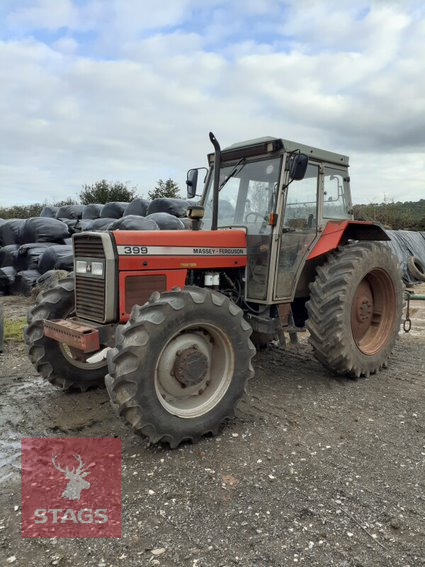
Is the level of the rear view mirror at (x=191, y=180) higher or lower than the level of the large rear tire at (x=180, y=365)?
higher

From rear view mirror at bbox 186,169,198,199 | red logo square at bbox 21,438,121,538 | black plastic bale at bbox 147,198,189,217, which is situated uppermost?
rear view mirror at bbox 186,169,198,199

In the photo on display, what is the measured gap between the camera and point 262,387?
4527 mm

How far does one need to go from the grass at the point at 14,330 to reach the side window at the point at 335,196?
14.9 ft

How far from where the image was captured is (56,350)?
4.20 meters

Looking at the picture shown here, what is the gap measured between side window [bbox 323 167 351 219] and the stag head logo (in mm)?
3369

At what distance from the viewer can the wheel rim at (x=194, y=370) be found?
11.0 ft

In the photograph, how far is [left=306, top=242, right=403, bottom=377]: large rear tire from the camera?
4379mm

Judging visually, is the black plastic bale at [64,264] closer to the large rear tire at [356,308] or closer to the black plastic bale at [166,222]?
the black plastic bale at [166,222]

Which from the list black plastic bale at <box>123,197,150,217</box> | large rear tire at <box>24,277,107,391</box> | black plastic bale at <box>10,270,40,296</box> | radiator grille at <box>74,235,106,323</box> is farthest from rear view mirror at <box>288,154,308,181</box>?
black plastic bale at <box>123,197,150,217</box>

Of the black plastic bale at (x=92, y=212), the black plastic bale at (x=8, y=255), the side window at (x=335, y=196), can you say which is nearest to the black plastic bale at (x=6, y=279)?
the black plastic bale at (x=8, y=255)

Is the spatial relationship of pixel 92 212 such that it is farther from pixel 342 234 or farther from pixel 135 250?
pixel 135 250

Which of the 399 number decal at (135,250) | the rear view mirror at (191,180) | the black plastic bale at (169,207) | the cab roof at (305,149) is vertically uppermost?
the cab roof at (305,149)

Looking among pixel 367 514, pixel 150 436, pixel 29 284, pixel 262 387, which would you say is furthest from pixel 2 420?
pixel 29 284

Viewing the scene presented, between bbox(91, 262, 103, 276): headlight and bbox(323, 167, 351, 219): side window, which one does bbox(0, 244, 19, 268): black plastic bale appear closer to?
bbox(91, 262, 103, 276): headlight
